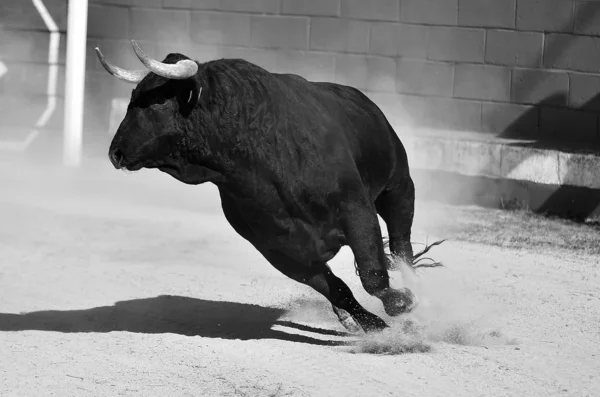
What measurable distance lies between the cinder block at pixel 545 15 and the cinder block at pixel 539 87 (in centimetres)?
40

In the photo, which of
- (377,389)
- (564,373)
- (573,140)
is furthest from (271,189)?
(573,140)

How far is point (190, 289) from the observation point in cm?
693

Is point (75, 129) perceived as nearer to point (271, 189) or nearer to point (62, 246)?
point (62, 246)

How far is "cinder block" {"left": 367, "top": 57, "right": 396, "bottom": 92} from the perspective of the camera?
10680mm

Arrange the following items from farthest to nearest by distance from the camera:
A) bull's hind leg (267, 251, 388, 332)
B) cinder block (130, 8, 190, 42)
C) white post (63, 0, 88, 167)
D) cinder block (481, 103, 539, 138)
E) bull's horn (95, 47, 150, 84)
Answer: cinder block (130, 8, 190, 42), white post (63, 0, 88, 167), cinder block (481, 103, 539, 138), bull's hind leg (267, 251, 388, 332), bull's horn (95, 47, 150, 84)

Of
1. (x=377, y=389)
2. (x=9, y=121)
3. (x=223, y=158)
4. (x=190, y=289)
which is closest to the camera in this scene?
(x=377, y=389)

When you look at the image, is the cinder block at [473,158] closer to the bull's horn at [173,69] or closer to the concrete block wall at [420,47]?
the concrete block wall at [420,47]

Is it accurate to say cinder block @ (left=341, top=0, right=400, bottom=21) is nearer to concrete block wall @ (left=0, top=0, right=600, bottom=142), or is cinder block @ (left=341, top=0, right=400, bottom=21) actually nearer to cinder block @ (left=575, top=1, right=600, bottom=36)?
concrete block wall @ (left=0, top=0, right=600, bottom=142)

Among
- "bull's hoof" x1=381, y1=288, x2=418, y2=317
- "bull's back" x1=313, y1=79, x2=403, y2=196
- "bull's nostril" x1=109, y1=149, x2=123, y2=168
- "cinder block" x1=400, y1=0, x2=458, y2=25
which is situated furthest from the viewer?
"cinder block" x1=400, y1=0, x2=458, y2=25

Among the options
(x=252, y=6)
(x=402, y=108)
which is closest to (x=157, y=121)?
(x=402, y=108)

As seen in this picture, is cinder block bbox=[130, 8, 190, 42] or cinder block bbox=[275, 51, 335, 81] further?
cinder block bbox=[130, 8, 190, 42]

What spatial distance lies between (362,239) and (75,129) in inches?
230

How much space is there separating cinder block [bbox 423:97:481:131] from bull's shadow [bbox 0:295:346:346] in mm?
4503

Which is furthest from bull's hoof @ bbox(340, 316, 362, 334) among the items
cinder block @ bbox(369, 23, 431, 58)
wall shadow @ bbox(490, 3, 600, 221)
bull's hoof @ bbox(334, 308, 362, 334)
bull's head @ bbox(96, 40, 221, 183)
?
cinder block @ bbox(369, 23, 431, 58)
